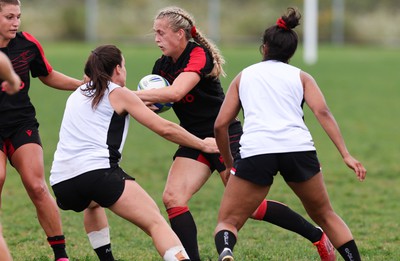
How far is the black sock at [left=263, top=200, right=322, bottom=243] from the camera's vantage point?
21.5ft

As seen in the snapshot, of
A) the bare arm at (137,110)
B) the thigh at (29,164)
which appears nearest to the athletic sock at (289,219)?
the bare arm at (137,110)

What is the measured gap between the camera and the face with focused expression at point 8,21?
6.12 m

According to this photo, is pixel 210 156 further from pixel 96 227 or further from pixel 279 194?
pixel 279 194

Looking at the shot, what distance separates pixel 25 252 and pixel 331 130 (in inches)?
114

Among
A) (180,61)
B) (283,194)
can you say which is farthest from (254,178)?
(283,194)

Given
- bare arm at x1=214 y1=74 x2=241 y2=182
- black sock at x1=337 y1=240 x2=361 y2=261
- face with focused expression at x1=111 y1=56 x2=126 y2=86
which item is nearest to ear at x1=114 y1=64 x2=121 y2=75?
face with focused expression at x1=111 y1=56 x2=126 y2=86

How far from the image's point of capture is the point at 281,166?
5477 mm

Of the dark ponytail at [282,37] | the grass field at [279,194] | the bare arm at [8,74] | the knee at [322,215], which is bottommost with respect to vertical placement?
the grass field at [279,194]

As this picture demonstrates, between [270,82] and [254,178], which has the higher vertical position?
[270,82]

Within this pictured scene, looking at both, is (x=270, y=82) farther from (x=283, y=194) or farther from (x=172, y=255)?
(x=283, y=194)

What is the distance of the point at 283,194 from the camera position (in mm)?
10094

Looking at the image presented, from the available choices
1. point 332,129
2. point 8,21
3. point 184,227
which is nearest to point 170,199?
point 184,227

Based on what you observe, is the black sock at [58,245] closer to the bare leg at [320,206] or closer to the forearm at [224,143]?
the forearm at [224,143]

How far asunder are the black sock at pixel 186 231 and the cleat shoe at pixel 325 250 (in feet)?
3.14
